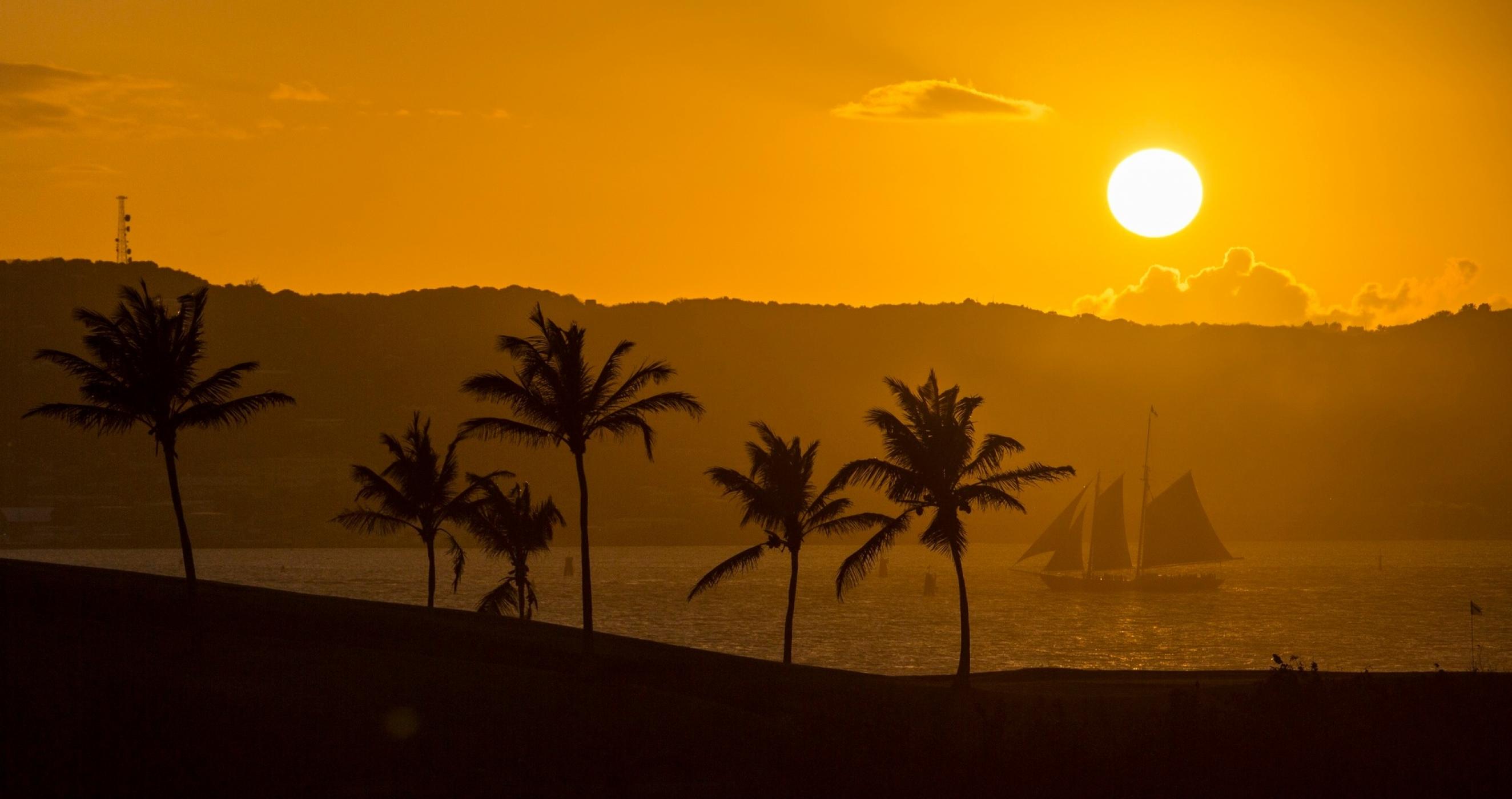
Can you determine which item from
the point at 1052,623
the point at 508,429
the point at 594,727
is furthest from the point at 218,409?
the point at 1052,623

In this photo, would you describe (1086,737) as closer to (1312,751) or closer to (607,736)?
(1312,751)

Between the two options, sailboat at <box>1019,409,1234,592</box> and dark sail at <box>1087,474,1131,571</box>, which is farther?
sailboat at <box>1019,409,1234,592</box>

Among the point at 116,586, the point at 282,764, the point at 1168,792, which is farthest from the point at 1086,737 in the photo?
the point at 116,586

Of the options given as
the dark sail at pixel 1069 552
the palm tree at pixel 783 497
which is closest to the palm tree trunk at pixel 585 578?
the palm tree at pixel 783 497

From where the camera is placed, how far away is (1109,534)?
486 ft

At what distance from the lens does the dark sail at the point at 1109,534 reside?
142 m

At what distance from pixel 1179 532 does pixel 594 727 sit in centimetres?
12476

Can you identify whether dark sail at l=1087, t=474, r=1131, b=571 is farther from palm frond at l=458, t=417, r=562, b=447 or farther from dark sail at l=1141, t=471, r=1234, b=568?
palm frond at l=458, t=417, r=562, b=447

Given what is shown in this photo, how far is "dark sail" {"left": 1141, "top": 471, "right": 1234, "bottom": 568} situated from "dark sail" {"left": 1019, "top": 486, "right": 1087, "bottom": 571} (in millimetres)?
7196

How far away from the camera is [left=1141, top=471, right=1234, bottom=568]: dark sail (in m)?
144

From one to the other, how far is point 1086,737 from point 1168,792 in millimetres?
3315

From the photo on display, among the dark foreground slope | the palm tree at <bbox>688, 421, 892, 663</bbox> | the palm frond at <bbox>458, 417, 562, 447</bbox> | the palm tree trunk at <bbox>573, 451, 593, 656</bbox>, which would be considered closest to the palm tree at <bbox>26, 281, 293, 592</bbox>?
the dark foreground slope

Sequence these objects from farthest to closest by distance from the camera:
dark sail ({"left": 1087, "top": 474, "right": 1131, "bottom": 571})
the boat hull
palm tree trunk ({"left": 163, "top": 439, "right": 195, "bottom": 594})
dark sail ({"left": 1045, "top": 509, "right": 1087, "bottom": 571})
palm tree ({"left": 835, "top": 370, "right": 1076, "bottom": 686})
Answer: the boat hull, dark sail ({"left": 1045, "top": 509, "right": 1087, "bottom": 571}), dark sail ({"left": 1087, "top": 474, "right": 1131, "bottom": 571}), palm tree ({"left": 835, "top": 370, "right": 1076, "bottom": 686}), palm tree trunk ({"left": 163, "top": 439, "right": 195, "bottom": 594})

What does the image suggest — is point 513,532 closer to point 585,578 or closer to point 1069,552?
point 585,578
